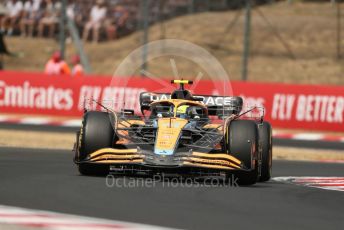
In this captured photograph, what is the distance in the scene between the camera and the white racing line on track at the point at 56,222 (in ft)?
24.2

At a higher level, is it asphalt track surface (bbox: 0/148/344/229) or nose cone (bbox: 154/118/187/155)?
nose cone (bbox: 154/118/187/155)

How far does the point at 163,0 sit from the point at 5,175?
75.0 feet

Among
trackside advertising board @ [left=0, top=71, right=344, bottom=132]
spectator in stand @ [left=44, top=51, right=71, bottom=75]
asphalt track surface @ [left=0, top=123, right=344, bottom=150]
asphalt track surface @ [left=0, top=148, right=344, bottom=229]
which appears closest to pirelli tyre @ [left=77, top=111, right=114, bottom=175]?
asphalt track surface @ [left=0, top=148, right=344, bottom=229]

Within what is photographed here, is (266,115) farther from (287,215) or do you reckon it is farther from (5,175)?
(287,215)

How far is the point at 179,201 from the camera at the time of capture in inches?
389

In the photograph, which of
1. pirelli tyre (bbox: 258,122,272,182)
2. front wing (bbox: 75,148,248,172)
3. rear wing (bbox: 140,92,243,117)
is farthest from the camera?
rear wing (bbox: 140,92,243,117)

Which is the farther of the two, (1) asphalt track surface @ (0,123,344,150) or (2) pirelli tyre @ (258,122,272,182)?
(1) asphalt track surface @ (0,123,344,150)

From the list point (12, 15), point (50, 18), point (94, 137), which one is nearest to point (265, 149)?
point (94, 137)

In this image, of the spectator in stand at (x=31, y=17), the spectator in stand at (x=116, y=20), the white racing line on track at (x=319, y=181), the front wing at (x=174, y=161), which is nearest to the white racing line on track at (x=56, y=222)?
the front wing at (x=174, y=161)

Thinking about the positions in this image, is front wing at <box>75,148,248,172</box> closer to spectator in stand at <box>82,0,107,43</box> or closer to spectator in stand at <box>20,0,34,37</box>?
spectator in stand at <box>82,0,107,43</box>

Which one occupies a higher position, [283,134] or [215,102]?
[215,102]

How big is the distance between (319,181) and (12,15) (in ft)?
78.3

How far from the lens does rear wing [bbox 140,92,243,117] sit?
1328cm

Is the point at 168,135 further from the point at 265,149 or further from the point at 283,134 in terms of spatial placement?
the point at 283,134
